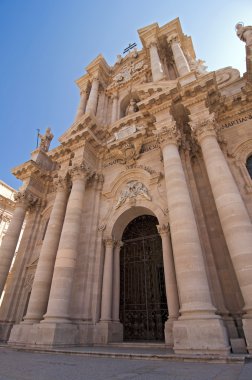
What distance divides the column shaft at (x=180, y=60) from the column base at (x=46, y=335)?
14.1 metres

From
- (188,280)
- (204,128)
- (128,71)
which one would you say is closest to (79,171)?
(204,128)

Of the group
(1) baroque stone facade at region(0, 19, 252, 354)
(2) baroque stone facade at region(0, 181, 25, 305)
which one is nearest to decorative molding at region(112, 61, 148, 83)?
(1) baroque stone facade at region(0, 19, 252, 354)

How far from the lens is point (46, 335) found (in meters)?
7.51

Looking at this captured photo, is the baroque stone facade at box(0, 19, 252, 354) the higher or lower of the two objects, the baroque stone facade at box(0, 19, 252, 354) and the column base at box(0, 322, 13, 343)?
the higher

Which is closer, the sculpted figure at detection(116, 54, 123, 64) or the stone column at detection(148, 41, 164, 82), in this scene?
the stone column at detection(148, 41, 164, 82)

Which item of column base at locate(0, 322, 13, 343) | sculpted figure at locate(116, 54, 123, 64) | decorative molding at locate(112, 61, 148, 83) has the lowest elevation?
column base at locate(0, 322, 13, 343)

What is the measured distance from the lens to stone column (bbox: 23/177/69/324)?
927 centimetres

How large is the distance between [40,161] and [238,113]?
13.0m

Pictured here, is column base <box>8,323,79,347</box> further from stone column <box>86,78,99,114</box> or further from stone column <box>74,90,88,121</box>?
stone column <box>74,90,88,121</box>

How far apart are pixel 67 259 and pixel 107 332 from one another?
3171mm

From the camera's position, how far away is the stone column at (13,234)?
1231cm

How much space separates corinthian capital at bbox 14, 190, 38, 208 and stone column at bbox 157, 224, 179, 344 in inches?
363

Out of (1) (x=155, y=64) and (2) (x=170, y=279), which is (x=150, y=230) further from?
(1) (x=155, y=64)

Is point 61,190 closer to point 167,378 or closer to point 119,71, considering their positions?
point 167,378
